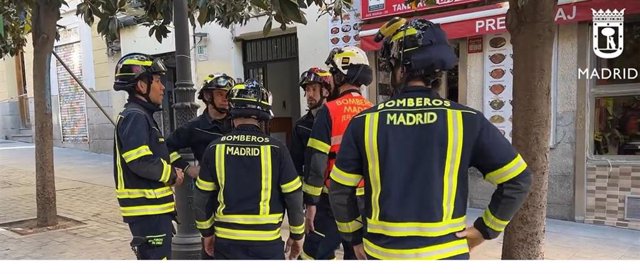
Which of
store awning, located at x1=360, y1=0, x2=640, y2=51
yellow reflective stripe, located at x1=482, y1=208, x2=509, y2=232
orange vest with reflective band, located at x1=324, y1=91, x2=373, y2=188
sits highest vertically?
store awning, located at x1=360, y1=0, x2=640, y2=51

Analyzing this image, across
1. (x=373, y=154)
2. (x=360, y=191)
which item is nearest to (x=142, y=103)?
(x=360, y=191)

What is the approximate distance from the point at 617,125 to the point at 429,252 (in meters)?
5.28

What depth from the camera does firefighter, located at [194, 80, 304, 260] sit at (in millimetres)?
3041

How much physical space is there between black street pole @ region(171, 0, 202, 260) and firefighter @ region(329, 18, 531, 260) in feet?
7.91

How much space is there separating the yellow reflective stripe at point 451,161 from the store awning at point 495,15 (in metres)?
4.41

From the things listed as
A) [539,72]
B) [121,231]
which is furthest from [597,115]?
[121,231]

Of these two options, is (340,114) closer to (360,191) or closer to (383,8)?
(360,191)

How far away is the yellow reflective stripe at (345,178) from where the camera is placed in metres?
2.27

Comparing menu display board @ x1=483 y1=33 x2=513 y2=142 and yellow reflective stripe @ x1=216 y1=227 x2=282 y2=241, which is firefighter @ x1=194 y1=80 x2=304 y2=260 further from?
menu display board @ x1=483 y1=33 x2=513 y2=142

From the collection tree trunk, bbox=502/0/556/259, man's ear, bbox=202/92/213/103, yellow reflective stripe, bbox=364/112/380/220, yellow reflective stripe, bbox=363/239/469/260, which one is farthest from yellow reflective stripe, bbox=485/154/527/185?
man's ear, bbox=202/92/213/103

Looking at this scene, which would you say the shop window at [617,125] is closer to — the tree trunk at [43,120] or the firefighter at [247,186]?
the firefighter at [247,186]

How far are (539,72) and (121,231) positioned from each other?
4.90 meters

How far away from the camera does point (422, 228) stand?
2.09 m

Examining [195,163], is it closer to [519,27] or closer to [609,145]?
[519,27]
